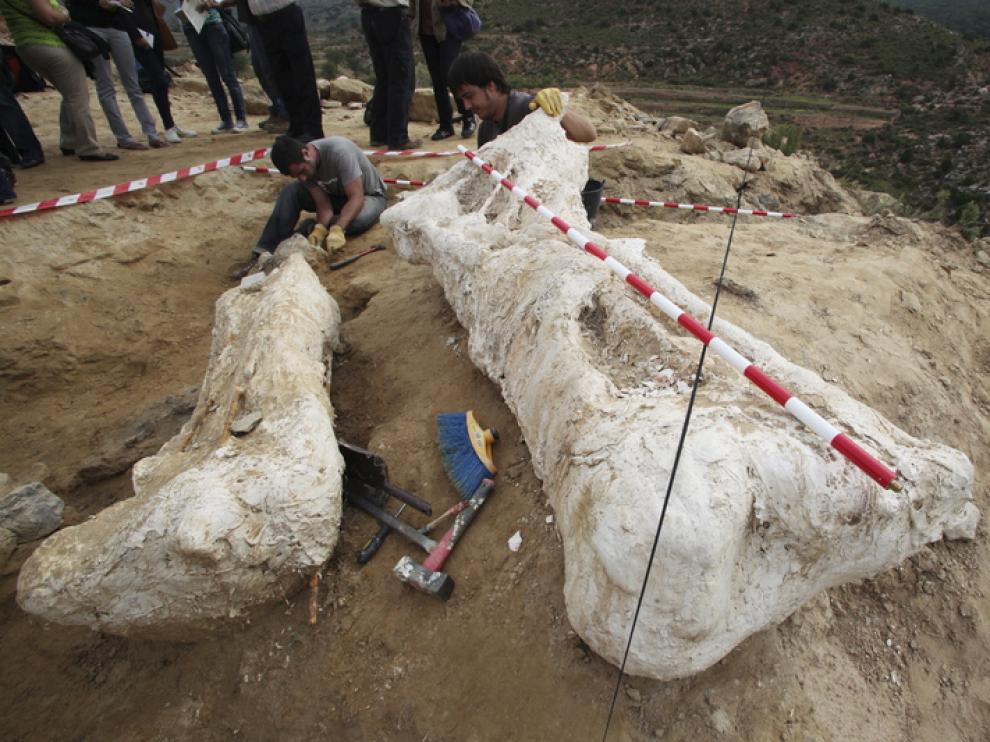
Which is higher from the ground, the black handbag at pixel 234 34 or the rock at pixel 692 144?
the black handbag at pixel 234 34

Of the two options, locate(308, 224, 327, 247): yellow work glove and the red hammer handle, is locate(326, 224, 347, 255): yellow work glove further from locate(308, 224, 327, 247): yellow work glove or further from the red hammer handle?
the red hammer handle

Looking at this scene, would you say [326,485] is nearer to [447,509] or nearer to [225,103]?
[447,509]

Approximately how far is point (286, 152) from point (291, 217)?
3.20 feet

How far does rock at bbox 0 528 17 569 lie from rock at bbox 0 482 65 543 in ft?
0.06

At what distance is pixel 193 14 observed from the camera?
618cm

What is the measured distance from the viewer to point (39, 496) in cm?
297

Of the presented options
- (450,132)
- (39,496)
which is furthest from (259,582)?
(450,132)

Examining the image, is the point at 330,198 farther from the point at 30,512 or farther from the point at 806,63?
the point at 806,63

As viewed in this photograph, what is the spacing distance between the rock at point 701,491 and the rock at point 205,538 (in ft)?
3.08

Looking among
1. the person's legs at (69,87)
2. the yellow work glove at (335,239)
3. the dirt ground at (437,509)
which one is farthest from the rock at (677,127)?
the person's legs at (69,87)

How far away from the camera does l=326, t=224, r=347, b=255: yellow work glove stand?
4.97m

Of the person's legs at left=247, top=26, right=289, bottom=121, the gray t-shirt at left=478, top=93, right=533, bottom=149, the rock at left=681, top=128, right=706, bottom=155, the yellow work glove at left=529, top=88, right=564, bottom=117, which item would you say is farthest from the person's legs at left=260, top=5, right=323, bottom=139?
the rock at left=681, top=128, right=706, bottom=155

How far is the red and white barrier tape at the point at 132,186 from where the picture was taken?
4812 millimetres

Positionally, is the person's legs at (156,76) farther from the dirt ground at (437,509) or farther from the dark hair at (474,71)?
the dark hair at (474,71)
